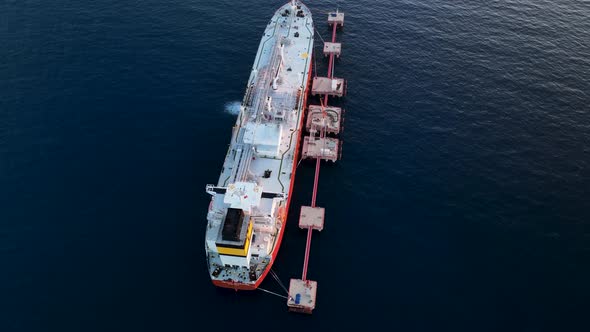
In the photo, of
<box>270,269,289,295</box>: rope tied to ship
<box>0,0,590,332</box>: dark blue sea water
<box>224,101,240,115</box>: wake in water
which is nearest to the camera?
<box>0,0,590,332</box>: dark blue sea water

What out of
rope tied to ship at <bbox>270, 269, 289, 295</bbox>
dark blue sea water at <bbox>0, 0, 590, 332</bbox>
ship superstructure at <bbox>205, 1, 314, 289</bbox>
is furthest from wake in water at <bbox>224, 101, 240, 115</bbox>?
rope tied to ship at <bbox>270, 269, 289, 295</bbox>

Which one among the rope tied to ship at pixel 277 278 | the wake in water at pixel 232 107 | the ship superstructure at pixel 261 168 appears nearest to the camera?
the ship superstructure at pixel 261 168

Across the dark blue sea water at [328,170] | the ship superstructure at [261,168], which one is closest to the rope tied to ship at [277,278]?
the dark blue sea water at [328,170]

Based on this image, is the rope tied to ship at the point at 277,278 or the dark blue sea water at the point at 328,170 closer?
the dark blue sea water at the point at 328,170

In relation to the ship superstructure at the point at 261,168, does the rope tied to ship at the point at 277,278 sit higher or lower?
lower

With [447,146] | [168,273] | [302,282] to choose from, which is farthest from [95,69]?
[447,146]

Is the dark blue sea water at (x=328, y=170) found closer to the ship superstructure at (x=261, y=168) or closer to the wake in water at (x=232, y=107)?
the wake in water at (x=232, y=107)

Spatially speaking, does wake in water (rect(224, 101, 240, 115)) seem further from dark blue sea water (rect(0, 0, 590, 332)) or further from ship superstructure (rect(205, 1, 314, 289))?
ship superstructure (rect(205, 1, 314, 289))

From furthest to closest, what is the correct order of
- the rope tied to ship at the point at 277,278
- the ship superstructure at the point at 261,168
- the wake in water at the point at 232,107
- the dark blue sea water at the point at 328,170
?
the wake in water at the point at 232,107
the rope tied to ship at the point at 277,278
the dark blue sea water at the point at 328,170
the ship superstructure at the point at 261,168
